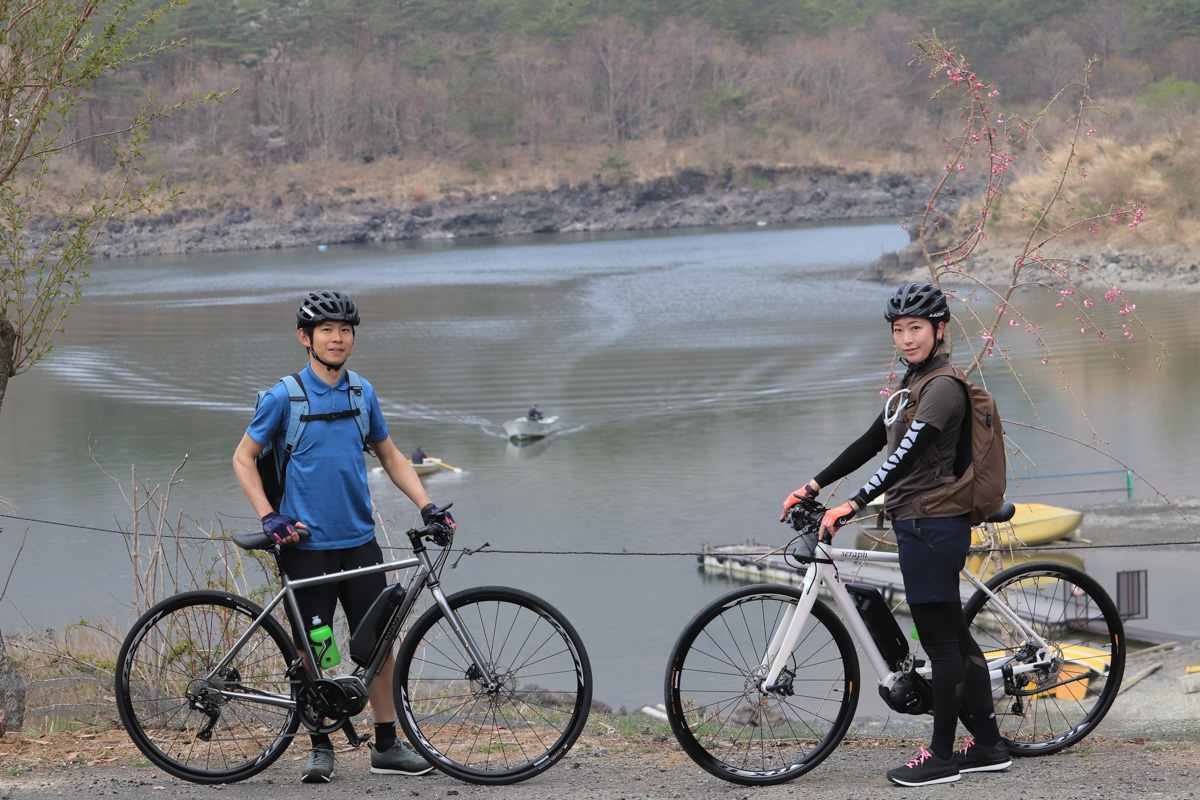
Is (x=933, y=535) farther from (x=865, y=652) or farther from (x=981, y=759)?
(x=981, y=759)

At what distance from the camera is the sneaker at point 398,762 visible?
14.2ft

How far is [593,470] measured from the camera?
2603 centimetres

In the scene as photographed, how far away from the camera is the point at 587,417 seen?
3081 cm

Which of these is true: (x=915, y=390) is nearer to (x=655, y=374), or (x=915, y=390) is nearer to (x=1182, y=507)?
(x=1182, y=507)

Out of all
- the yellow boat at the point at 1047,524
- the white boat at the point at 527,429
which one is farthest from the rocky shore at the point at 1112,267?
the yellow boat at the point at 1047,524

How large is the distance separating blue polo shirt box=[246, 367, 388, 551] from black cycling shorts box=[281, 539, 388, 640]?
4 centimetres

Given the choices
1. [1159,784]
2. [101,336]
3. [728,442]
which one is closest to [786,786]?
[1159,784]

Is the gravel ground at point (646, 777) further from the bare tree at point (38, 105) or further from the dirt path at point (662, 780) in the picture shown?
the bare tree at point (38, 105)

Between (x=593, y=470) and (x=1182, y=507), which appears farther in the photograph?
(x=593, y=470)

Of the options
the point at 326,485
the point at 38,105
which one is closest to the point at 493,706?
the point at 326,485

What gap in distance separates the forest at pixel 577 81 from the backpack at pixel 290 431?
98.0m

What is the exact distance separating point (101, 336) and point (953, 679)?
46.4 metres

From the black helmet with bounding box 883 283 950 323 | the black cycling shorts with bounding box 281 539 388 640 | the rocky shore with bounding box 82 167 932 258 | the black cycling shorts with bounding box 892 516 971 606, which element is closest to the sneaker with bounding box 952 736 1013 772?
the black cycling shorts with bounding box 892 516 971 606

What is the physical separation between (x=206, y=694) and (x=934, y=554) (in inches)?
99.3
